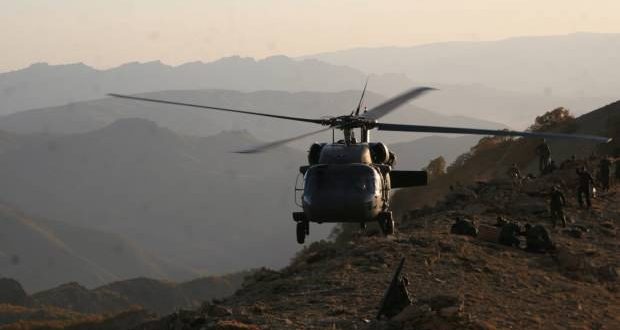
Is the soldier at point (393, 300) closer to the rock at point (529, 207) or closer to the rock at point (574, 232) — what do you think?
the rock at point (574, 232)

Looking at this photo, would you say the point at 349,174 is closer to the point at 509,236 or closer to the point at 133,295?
the point at 509,236

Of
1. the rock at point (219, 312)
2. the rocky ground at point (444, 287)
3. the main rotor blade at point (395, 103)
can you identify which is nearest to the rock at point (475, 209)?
the rocky ground at point (444, 287)

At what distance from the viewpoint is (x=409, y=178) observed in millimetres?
22516

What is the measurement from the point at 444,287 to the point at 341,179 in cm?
347

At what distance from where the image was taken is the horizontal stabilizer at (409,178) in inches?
875

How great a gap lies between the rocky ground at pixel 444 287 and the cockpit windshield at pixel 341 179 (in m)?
2.24

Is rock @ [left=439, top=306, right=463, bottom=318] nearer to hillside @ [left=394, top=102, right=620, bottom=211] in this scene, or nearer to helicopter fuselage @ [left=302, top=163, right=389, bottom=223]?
helicopter fuselage @ [left=302, top=163, right=389, bottom=223]

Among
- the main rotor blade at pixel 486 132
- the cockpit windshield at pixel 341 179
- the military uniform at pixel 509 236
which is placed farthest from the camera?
the military uniform at pixel 509 236

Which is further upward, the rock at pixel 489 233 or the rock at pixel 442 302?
the rock at pixel 442 302

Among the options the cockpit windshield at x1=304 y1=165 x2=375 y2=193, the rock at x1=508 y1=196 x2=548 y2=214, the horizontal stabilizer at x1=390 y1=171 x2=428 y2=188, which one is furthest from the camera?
the rock at x1=508 y1=196 x2=548 y2=214

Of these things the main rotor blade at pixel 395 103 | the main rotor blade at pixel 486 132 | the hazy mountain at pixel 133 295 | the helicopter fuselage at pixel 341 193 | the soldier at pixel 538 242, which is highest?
the main rotor blade at pixel 395 103

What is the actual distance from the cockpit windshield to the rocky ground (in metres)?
2.24

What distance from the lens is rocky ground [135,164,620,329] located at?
14999 millimetres

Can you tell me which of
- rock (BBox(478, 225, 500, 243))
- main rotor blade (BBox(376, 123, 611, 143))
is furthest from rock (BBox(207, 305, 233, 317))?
rock (BBox(478, 225, 500, 243))
